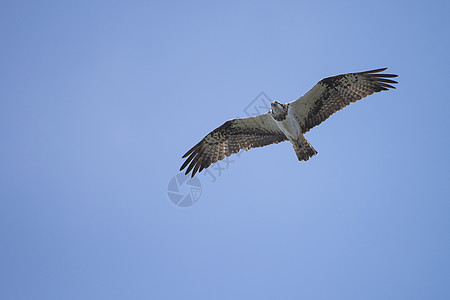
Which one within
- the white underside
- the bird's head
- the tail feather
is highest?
the bird's head

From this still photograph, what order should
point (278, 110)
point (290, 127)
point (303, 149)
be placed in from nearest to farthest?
point (278, 110) → point (290, 127) → point (303, 149)

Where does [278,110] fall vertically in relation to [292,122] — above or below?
above

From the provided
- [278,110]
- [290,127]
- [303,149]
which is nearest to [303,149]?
[303,149]

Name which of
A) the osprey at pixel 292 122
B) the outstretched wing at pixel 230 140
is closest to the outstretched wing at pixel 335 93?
the osprey at pixel 292 122

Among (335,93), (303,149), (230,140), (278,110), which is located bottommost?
(303,149)

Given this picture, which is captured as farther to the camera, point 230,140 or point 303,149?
point 230,140

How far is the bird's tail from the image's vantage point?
1104cm

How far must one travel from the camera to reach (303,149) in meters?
11.1

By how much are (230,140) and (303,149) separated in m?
1.89

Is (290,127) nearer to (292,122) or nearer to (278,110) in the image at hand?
(292,122)

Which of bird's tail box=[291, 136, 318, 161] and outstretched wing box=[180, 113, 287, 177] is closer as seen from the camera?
bird's tail box=[291, 136, 318, 161]

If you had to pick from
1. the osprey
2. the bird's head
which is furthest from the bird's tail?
the bird's head

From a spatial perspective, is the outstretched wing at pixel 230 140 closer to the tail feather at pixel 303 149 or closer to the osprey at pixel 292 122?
the osprey at pixel 292 122

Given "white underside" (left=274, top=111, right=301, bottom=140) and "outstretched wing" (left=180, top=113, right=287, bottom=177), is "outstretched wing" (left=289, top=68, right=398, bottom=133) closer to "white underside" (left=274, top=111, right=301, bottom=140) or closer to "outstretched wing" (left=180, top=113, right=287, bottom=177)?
"white underside" (left=274, top=111, right=301, bottom=140)
